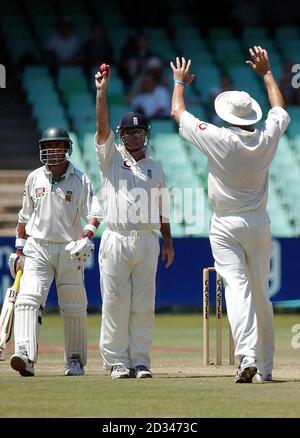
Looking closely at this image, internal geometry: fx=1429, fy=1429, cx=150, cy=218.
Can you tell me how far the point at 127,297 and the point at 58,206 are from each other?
2.85ft

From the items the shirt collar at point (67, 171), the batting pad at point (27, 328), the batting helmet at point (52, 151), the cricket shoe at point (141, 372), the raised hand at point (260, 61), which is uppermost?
the raised hand at point (260, 61)

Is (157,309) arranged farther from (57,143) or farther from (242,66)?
(57,143)

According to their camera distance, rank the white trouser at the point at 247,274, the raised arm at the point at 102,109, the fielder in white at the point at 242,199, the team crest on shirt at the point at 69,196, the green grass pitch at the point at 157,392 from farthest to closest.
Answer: the team crest on shirt at the point at 69,196 → the raised arm at the point at 102,109 → the fielder in white at the point at 242,199 → the white trouser at the point at 247,274 → the green grass pitch at the point at 157,392

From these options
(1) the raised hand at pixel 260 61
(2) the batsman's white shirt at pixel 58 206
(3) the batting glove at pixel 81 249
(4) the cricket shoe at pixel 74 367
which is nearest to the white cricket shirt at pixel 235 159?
(1) the raised hand at pixel 260 61

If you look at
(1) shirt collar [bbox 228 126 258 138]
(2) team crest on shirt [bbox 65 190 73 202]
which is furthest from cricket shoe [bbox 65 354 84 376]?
(1) shirt collar [bbox 228 126 258 138]

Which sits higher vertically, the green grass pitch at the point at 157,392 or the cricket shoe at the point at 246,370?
the cricket shoe at the point at 246,370

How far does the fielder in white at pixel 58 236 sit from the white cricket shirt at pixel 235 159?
1119 millimetres

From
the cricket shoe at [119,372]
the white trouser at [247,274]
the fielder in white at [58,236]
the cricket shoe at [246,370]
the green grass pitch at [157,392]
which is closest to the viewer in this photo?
the green grass pitch at [157,392]

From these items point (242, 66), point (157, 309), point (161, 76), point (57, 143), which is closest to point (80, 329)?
point (57, 143)

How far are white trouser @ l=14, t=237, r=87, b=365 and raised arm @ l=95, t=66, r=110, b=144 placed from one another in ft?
2.99

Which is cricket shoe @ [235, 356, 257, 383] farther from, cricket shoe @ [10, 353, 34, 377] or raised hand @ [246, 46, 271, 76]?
raised hand @ [246, 46, 271, 76]

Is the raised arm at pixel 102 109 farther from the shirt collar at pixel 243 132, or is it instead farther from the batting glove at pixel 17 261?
the batting glove at pixel 17 261

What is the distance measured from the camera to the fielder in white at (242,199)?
32.0 feet

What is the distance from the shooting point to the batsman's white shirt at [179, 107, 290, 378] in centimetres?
975
